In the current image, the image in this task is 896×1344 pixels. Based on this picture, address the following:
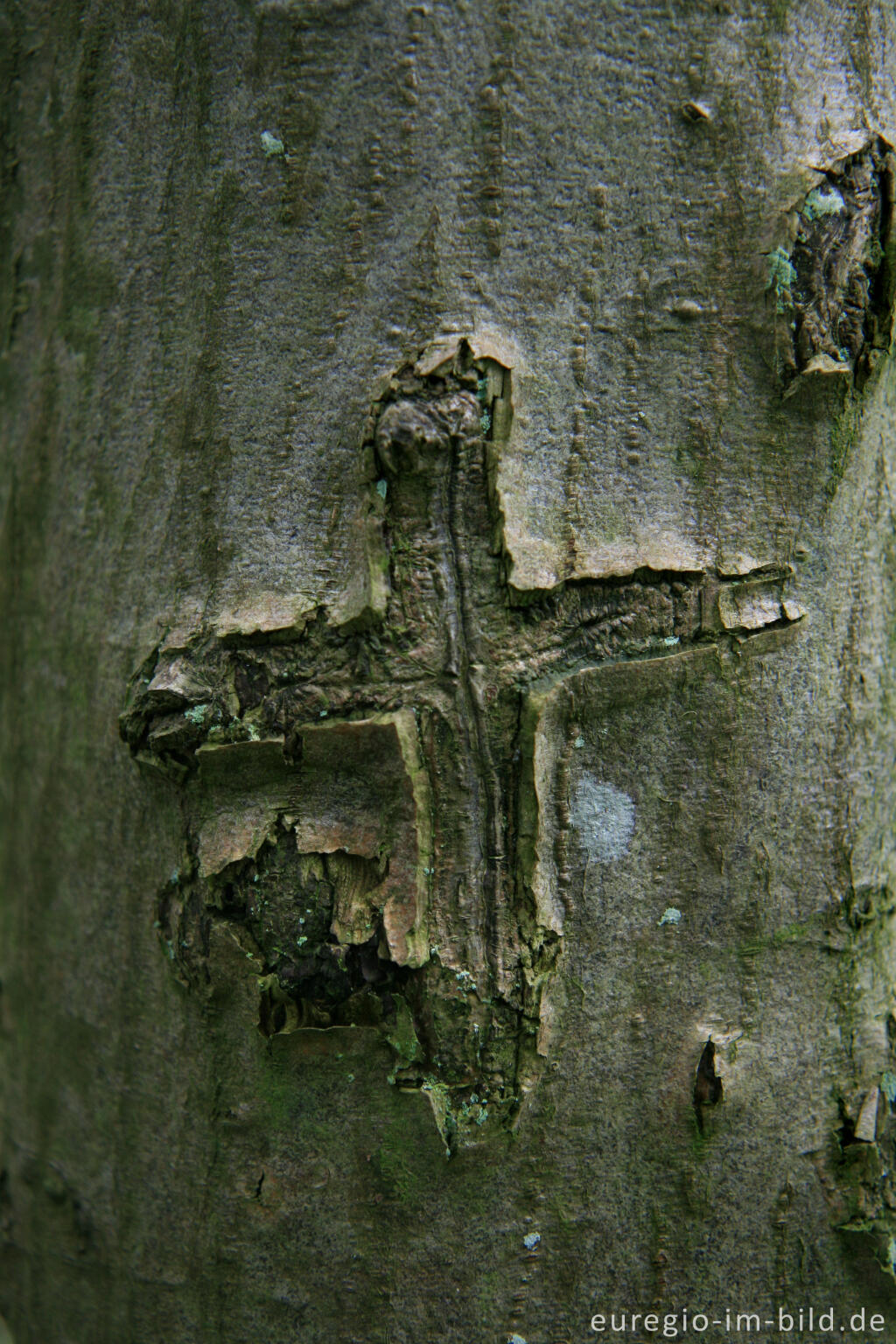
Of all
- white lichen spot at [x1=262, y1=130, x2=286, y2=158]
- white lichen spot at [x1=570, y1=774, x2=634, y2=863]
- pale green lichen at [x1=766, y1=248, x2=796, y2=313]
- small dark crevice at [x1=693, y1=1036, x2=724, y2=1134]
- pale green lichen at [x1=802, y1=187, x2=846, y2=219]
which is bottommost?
small dark crevice at [x1=693, y1=1036, x2=724, y2=1134]

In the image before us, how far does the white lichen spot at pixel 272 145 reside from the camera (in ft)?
2.15

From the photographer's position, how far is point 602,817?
65 cm

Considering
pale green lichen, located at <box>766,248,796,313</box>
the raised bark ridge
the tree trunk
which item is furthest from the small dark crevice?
pale green lichen, located at <box>766,248,796,313</box>

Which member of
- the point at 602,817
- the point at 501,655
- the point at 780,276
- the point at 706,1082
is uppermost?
the point at 780,276

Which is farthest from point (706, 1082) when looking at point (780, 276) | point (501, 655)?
point (780, 276)

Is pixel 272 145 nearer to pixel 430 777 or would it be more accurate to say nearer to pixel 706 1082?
pixel 430 777

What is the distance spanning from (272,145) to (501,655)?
409 mm

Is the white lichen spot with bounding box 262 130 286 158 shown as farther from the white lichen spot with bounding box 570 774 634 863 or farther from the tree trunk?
the white lichen spot with bounding box 570 774 634 863

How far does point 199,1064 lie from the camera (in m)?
0.69

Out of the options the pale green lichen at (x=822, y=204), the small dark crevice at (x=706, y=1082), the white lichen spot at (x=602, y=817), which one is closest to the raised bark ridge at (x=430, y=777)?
the white lichen spot at (x=602, y=817)

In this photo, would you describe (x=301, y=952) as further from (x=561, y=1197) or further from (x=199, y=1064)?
(x=561, y=1197)

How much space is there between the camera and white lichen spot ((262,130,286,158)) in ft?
2.15

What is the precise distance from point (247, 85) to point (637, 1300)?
941 mm

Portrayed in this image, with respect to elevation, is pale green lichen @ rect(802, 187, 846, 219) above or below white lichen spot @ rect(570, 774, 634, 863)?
above
